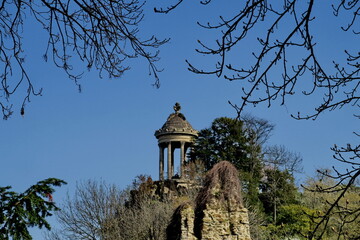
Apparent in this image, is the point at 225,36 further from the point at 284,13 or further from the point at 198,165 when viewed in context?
the point at 198,165

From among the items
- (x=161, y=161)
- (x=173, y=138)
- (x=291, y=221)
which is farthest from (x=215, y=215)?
(x=161, y=161)

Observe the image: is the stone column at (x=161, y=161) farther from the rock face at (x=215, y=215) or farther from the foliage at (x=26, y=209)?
the foliage at (x=26, y=209)

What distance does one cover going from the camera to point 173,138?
38.1 metres

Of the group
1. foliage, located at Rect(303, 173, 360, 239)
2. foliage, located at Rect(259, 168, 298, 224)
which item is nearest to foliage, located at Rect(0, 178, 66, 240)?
foliage, located at Rect(303, 173, 360, 239)

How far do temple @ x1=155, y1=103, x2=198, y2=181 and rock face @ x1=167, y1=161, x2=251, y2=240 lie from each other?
2138 centimetres

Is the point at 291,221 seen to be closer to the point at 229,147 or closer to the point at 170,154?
the point at 229,147

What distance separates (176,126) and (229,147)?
4762 millimetres

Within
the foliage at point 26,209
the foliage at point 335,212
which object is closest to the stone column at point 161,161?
the foliage at point 335,212

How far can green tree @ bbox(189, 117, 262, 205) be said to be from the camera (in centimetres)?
3475

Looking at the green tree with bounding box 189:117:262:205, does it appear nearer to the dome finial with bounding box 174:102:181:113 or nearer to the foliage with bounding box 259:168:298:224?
the foliage with bounding box 259:168:298:224

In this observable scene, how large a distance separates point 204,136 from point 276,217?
292 inches

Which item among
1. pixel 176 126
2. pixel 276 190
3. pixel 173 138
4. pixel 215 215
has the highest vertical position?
pixel 176 126

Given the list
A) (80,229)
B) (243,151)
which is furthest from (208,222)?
(243,151)

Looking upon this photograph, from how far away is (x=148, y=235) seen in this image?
80.2 feet
